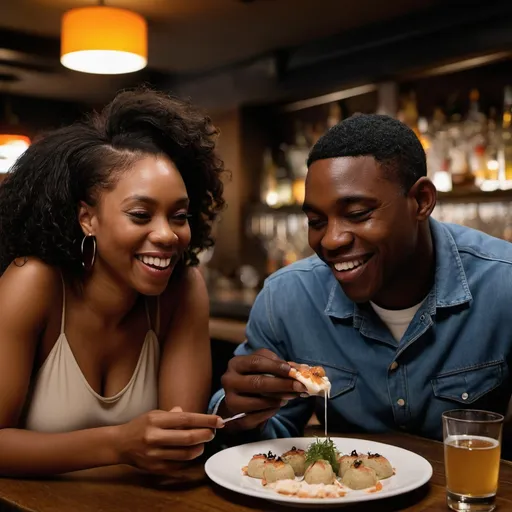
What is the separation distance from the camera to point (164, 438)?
144 cm

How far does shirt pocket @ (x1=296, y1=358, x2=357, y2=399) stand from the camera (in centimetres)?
199

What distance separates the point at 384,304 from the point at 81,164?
2.89 ft

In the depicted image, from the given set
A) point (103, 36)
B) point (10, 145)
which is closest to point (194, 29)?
point (103, 36)

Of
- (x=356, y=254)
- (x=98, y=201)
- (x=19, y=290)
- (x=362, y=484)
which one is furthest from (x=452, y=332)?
(x=19, y=290)

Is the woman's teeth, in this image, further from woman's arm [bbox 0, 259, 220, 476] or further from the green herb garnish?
the green herb garnish

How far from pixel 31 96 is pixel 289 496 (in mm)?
6644

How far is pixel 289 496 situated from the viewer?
52.4 inches

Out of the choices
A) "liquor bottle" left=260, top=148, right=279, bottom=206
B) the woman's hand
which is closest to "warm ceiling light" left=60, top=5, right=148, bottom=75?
"liquor bottle" left=260, top=148, right=279, bottom=206

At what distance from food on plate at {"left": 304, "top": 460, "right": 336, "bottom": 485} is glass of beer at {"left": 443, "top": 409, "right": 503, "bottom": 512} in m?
0.22

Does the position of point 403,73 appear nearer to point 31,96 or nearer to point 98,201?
point 98,201

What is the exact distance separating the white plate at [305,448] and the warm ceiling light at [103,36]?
2898 millimetres

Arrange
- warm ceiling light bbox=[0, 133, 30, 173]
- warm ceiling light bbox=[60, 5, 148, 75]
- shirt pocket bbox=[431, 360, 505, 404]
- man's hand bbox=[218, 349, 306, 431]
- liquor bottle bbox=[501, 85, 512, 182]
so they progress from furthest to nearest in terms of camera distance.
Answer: warm ceiling light bbox=[0, 133, 30, 173] < liquor bottle bbox=[501, 85, 512, 182] < warm ceiling light bbox=[60, 5, 148, 75] < shirt pocket bbox=[431, 360, 505, 404] < man's hand bbox=[218, 349, 306, 431]

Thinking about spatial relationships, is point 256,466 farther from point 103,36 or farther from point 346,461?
point 103,36

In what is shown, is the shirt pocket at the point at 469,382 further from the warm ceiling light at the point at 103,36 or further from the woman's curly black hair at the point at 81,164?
the warm ceiling light at the point at 103,36
